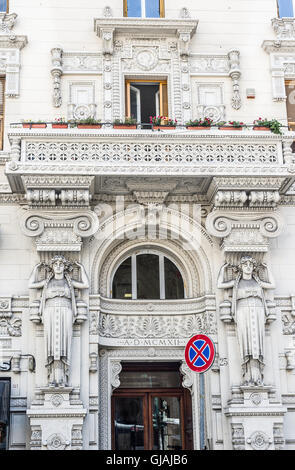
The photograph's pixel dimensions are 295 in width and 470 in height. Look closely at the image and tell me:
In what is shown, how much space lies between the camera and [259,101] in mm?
18422

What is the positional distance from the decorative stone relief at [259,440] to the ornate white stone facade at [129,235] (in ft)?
0.07

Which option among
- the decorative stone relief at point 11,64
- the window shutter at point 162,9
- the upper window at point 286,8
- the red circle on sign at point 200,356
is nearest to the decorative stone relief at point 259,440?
the red circle on sign at point 200,356

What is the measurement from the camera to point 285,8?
64.8 feet

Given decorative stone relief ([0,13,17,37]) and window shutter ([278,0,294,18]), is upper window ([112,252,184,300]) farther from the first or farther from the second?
window shutter ([278,0,294,18])

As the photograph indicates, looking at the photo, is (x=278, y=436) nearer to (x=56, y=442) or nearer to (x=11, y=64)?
(x=56, y=442)

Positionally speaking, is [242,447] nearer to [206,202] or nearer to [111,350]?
[111,350]

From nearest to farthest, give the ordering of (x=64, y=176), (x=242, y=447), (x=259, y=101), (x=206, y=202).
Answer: (x=242, y=447) < (x=64, y=176) < (x=206, y=202) < (x=259, y=101)

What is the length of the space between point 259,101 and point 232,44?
6.41 feet

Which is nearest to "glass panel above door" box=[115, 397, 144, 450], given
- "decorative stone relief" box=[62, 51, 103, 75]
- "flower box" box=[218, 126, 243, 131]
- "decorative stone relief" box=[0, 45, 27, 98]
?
"flower box" box=[218, 126, 243, 131]

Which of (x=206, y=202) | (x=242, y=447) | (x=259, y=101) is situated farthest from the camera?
(x=259, y=101)

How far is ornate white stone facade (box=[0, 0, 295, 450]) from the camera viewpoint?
1541 cm

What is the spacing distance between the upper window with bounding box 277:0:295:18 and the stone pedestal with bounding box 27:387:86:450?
1237cm

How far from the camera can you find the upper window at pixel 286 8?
19656 millimetres

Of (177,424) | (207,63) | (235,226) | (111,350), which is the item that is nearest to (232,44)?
(207,63)
